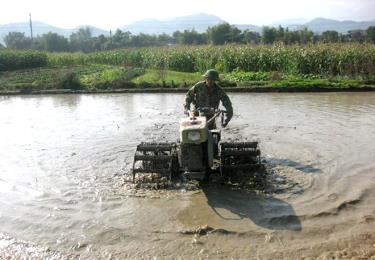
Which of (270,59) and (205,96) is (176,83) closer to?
(270,59)

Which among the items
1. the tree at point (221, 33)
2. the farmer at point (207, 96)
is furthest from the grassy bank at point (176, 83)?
the tree at point (221, 33)

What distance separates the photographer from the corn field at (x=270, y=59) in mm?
22484

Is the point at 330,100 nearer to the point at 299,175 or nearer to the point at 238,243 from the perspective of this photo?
the point at 299,175

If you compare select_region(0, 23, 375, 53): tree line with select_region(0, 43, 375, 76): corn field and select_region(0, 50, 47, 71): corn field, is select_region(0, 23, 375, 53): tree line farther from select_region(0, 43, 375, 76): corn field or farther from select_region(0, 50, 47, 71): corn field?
select_region(0, 43, 375, 76): corn field

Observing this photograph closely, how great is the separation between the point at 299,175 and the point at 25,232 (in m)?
4.84

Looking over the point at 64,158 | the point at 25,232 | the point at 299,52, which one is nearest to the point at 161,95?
the point at 299,52

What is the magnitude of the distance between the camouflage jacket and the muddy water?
1621 millimetres

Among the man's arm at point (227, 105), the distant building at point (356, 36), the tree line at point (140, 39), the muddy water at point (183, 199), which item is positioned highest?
the tree line at point (140, 39)

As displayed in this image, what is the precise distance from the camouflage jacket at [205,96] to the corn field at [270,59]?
14668 mm

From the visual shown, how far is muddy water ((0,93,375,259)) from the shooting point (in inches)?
232

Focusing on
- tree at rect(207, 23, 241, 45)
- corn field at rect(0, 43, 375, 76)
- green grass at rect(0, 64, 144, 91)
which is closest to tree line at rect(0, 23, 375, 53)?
tree at rect(207, 23, 241, 45)

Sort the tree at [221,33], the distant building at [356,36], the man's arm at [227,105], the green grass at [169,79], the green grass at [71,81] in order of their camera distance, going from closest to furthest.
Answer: the man's arm at [227,105], the green grass at [169,79], the green grass at [71,81], the distant building at [356,36], the tree at [221,33]

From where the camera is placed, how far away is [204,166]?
760 cm

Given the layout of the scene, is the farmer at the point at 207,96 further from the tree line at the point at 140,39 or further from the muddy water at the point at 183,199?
the tree line at the point at 140,39
